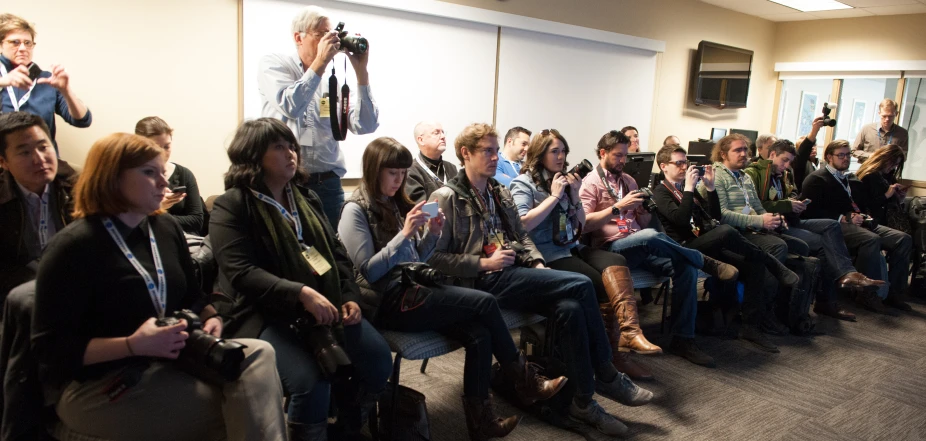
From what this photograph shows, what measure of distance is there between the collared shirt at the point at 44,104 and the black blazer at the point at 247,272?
5.41ft

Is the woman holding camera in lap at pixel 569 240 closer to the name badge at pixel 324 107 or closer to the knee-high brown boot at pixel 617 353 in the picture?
the knee-high brown boot at pixel 617 353

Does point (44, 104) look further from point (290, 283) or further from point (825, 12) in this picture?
point (825, 12)

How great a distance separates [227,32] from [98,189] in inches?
111

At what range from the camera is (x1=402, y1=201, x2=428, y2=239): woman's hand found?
2164 mm

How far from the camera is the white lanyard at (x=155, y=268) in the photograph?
1472 mm

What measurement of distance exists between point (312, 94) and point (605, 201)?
1669 mm

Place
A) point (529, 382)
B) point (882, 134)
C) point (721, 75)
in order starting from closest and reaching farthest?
point (529, 382) < point (882, 134) < point (721, 75)

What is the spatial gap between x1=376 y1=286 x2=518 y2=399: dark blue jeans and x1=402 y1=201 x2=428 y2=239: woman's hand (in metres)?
0.21

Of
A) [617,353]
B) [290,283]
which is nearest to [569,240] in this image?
[617,353]

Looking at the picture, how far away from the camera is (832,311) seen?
433 centimetres

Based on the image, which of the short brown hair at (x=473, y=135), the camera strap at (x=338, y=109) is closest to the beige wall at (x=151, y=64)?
the camera strap at (x=338, y=109)

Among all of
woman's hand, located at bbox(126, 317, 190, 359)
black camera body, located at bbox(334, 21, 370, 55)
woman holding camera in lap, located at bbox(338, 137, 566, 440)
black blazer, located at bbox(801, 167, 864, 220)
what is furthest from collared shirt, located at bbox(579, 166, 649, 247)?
woman's hand, located at bbox(126, 317, 190, 359)

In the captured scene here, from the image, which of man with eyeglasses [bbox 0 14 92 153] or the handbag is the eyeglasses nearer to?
man with eyeglasses [bbox 0 14 92 153]

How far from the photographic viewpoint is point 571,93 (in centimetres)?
617
